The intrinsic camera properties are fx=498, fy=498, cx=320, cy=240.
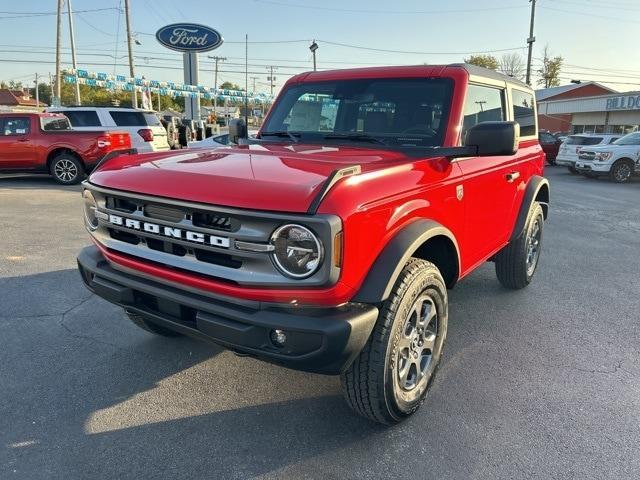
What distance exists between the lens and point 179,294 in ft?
7.97

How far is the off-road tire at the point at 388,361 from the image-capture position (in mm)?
2428

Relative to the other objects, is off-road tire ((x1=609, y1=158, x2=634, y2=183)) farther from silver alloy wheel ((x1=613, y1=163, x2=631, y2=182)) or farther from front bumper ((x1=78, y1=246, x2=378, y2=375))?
front bumper ((x1=78, y1=246, x2=378, y2=375))

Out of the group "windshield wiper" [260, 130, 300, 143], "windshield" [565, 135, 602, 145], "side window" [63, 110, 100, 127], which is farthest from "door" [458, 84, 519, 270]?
"windshield" [565, 135, 602, 145]

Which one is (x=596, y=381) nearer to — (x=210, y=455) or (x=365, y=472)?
(x=365, y=472)

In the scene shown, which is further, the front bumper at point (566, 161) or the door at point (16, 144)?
the front bumper at point (566, 161)

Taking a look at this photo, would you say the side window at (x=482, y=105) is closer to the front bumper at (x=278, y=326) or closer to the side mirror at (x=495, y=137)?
the side mirror at (x=495, y=137)

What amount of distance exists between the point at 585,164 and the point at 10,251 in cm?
1663

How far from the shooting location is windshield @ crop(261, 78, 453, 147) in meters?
3.33

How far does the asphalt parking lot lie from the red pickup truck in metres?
7.64

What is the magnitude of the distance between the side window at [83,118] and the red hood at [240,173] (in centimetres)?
1141

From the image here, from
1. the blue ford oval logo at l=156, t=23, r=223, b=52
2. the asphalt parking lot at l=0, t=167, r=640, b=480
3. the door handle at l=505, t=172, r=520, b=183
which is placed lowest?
the asphalt parking lot at l=0, t=167, r=640, b=480

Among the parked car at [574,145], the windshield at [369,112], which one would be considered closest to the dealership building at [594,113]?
the parked car at [574,145]

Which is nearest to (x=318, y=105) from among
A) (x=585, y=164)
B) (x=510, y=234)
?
(x=510, y=234)

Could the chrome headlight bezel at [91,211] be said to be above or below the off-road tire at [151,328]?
above
